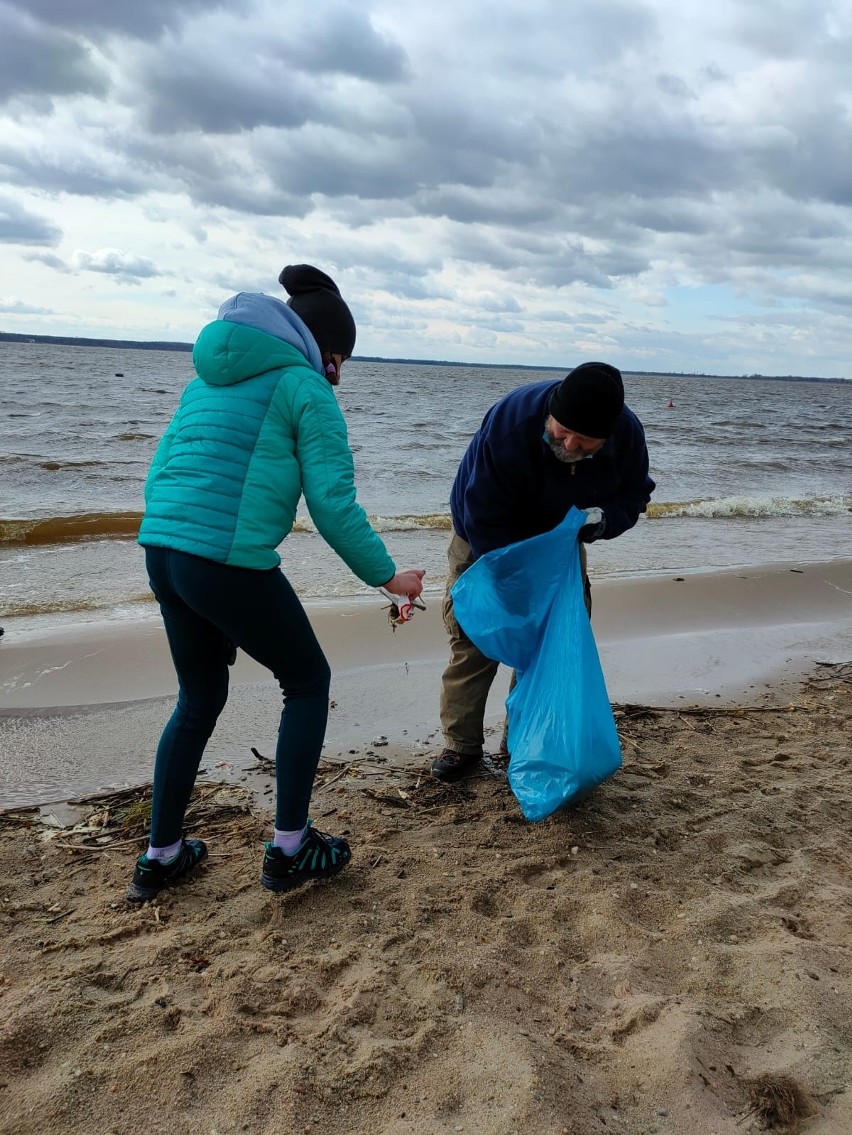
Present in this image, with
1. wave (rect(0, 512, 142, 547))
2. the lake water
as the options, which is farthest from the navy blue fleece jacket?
wave (rect(0, 512, 142, 547))

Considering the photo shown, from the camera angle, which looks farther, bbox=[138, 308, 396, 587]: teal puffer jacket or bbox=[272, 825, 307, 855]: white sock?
bbox=[272, 825, 307, 855]: white sock

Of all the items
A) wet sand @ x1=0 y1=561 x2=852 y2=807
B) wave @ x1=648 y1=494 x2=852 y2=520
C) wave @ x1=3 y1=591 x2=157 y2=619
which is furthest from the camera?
wave @ x1=648 y1=494 x2=852 y2=520

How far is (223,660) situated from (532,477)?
130cm

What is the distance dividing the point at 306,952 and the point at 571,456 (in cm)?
176

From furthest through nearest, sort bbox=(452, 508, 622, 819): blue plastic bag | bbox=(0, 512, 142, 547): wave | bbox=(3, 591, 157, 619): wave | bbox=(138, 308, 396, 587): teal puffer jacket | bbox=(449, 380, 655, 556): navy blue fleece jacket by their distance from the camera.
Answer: bbox=(0, 512, 142, 547): wave
bbox=(3, 591, 157, 619): wave
bbox=(449, 380, 655, 556): navy blue fleece jacket
bbox=(452, 508, 622, 819): blue plastic bag
bbox=(138, 308, 396, 587): teal puffer jacket

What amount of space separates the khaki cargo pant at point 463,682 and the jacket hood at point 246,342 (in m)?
1.34

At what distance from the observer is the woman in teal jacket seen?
2203mm

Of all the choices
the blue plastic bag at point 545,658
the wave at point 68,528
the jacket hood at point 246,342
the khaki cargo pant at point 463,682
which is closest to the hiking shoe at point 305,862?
the blue plastic bag at point 545,658

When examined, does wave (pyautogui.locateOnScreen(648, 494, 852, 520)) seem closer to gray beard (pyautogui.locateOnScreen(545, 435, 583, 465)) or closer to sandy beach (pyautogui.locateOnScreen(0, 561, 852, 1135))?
sandy beach (pyautogui.locateOnScreen(0, 561, 852, 1135))

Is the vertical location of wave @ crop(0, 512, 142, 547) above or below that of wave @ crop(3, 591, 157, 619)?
below

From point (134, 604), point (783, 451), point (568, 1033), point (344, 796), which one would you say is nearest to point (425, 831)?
point (344, 796)

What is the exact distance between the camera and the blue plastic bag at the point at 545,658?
2848 millimetres

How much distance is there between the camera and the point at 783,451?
21562mm

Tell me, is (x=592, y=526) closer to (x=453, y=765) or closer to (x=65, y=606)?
(x=453, y=765)
